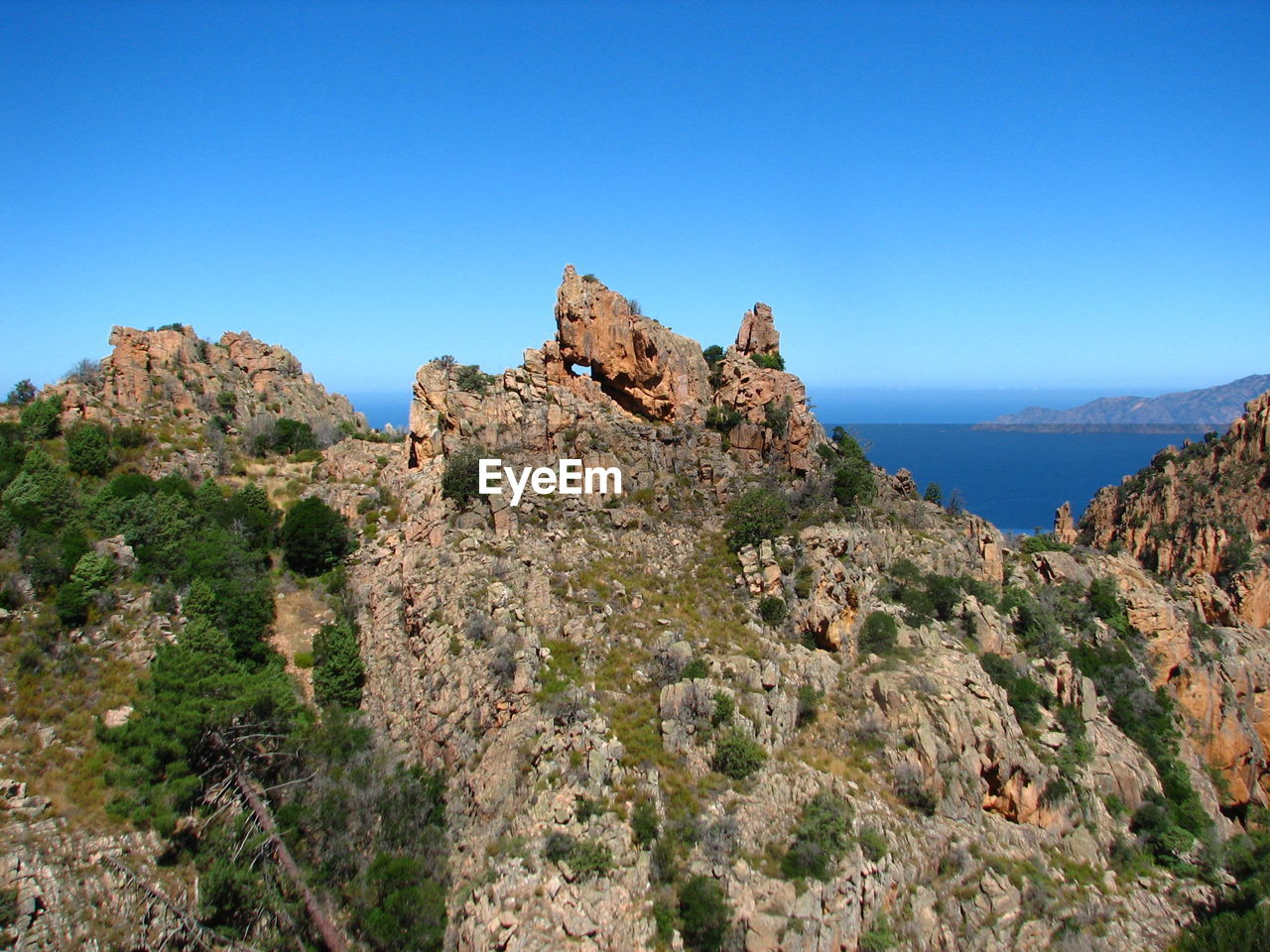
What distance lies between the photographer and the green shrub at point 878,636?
30953 millimetres

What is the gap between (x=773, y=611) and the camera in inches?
1233

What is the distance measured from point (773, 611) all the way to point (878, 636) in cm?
462

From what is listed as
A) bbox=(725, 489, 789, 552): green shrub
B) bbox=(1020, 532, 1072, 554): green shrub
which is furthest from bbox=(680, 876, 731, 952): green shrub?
bbox=(1020, 532, 1072, 554): green shrub

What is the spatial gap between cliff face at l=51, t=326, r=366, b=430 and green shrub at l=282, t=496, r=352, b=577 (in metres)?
17.1

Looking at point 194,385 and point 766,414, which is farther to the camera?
point 194,385

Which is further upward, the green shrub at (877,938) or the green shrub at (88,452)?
the green shrub at (88,452)

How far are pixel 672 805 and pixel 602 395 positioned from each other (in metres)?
24.2

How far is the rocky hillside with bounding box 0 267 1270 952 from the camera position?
71.5ft

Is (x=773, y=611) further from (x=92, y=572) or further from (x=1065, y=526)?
(x=1065, y=526)

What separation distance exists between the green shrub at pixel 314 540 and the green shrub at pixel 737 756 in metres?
24.5

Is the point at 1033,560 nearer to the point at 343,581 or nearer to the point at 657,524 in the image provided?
the point at 657,524

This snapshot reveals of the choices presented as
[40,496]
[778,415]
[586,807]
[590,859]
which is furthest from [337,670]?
[778,415]

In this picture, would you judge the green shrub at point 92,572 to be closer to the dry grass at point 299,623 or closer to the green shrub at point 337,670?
the dry grass at point 299,623

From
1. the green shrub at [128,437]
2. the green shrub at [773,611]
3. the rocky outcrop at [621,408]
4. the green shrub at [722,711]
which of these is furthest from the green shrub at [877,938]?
the green shrub at [128,437]
